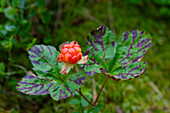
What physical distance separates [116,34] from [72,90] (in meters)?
1.02

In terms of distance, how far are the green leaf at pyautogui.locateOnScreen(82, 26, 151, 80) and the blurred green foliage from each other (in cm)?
20

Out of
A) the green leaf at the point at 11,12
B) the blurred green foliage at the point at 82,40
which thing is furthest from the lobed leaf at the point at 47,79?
the green leaf at the point at 11,12

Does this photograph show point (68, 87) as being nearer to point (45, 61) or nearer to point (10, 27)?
Result: point (45, 61)

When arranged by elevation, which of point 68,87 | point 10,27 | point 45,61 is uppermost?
point 10,27

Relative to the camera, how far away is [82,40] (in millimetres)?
1455

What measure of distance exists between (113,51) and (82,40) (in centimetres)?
60

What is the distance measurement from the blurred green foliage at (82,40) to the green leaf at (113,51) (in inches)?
8.0

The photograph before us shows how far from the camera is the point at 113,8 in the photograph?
1.86m

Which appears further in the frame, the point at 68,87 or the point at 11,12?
the point at 11,12

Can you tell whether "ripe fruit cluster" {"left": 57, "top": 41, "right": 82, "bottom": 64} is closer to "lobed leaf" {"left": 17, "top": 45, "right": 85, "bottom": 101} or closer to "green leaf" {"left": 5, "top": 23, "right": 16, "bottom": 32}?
"lobed leaf" {"left": 17, "top": 45, "right": 85, "bottom": 101}

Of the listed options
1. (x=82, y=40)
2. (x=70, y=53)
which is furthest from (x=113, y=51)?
(x=82, y=40)

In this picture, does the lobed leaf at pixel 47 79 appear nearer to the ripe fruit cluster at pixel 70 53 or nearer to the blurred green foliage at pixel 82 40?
the ripe fruit cluster at pixel 70 53

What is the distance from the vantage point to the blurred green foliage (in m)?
1.20

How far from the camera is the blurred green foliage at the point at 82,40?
3.95ft
